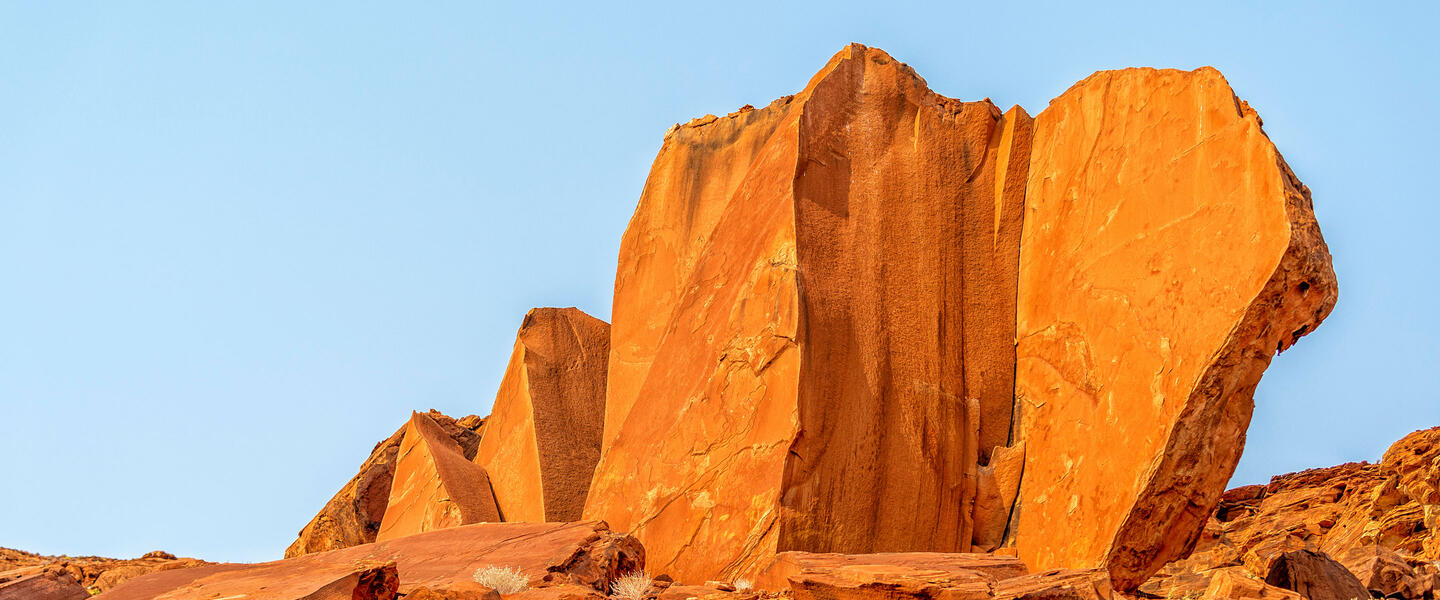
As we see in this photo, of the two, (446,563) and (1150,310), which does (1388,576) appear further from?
(446,563)

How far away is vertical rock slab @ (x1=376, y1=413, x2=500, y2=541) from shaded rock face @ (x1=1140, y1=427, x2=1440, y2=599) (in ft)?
24.1

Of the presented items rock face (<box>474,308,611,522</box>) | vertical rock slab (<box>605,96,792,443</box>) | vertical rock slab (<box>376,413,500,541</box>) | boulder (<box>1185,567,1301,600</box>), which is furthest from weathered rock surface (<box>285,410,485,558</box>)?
boulder (<box>1185,567,1301,600</box>)

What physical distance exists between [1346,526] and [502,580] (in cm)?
1301

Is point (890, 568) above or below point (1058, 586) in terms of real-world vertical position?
above

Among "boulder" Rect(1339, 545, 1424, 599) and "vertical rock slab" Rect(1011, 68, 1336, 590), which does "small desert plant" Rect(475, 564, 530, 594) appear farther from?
"boulder" Rect(1339, 545, 1424, 599)

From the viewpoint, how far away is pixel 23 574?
32.0 feet

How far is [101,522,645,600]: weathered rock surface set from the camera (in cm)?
923

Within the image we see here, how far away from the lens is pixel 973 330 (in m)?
12.2

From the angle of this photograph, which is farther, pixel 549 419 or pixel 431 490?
pixel 549 419

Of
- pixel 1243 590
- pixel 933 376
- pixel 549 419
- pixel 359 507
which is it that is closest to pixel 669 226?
pixel 549 419

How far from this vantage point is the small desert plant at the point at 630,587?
9297 mm

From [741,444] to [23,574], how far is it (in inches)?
223

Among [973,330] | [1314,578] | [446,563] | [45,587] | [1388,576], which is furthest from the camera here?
[973,330]

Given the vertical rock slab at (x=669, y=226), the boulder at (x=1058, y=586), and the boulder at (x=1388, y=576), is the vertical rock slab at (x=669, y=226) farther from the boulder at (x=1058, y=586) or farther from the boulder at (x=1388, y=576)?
the boulder at (x=1388, y=576)
